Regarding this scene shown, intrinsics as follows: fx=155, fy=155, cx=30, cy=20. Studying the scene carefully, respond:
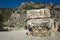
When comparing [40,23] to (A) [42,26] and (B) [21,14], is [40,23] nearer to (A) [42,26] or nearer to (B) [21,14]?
(A) [42,26]

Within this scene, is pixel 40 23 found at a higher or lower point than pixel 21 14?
lower

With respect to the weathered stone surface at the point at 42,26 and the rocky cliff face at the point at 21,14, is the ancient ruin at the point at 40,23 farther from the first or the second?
the rocky cliff face at the point at 21,14

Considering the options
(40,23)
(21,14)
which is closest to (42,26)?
(40,23)

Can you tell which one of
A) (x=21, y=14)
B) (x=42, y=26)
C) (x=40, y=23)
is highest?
(x=21, y=14)

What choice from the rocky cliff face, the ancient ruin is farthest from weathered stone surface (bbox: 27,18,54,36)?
the rocky cliff face

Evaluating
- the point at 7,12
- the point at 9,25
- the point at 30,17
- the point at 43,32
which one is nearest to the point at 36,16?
the point at 30,17

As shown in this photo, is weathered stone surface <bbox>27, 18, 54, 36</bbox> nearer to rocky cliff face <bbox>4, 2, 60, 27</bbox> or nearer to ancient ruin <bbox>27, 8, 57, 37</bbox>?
ancient ruin <bbox>27, 8, 57, 37</bbox>

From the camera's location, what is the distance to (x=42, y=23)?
22.2 feet

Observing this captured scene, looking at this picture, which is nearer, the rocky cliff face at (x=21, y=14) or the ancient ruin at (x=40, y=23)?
the ancient ruin at (x=40, y=23)

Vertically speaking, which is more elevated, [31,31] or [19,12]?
[19,12]

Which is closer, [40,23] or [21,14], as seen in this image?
[40,23]

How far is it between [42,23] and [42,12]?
1.64ft

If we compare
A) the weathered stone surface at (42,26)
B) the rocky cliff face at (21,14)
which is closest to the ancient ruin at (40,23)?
the weathered stone surface at (42,26)

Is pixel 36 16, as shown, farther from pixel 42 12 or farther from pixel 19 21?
pixel 19 21
